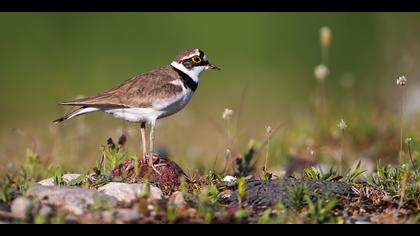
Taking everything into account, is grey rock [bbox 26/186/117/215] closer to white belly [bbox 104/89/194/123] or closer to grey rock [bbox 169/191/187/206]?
grey rock [bbox 169/191/187/206]

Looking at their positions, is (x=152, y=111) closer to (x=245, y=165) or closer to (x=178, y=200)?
(x=245, y=165)

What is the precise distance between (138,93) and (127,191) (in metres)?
2.01

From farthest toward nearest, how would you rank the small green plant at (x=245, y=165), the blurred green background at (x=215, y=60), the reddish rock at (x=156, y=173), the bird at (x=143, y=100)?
1. the blurred green background at (x=215, y=60)
2. the bird at (x=143, y=100)
3. the small green plant at (x=245, y=165)
4. the reddish rock at (x=156, y=173)

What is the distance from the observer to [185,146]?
1071cm

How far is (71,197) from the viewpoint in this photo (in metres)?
5.11

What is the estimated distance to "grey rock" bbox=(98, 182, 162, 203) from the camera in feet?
17.1

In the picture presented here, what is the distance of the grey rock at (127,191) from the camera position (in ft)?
17.1

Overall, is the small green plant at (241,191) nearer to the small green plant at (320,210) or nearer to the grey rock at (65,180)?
the small green plant at (320,210)

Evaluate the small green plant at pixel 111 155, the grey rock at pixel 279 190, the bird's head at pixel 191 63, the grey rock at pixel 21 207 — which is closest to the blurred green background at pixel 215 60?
the bird's head at pixel 191 63

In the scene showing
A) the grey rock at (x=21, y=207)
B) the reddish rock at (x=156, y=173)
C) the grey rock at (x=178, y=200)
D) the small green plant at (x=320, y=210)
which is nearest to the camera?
the grey rock at (x=21, y=207)

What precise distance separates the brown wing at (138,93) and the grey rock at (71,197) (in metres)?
1.82

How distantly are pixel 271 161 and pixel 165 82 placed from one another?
93.2 inches

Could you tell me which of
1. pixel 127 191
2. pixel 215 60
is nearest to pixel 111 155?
pixel 127 191

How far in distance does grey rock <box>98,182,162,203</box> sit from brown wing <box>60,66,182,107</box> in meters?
1.59
